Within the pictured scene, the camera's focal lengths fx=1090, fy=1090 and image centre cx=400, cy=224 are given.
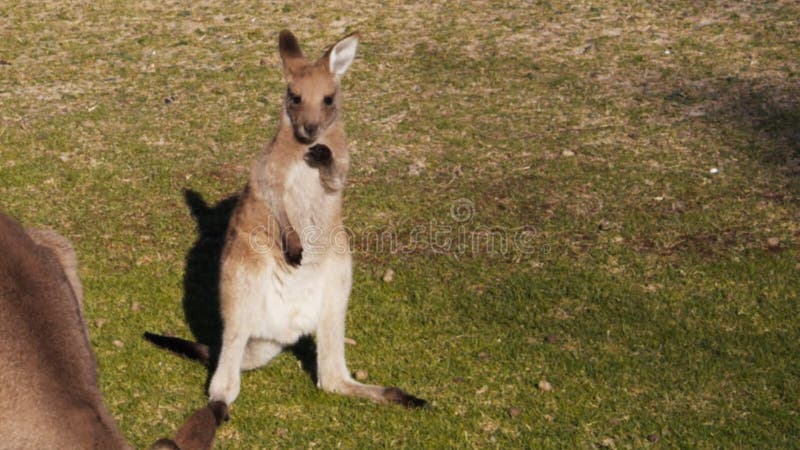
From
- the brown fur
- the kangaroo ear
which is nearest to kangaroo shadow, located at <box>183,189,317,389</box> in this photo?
the brown fur

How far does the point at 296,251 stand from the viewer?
4.77 m

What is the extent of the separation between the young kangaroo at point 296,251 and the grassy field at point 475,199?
8.6 inches

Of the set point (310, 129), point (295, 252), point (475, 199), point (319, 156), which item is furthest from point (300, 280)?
point (475, 199)

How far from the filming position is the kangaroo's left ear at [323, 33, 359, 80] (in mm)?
5082

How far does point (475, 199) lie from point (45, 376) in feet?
14.1

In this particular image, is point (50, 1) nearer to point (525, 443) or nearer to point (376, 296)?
point (376, 296)

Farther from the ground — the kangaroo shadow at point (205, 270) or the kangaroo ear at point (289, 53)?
the kangaroo ear at point (289, 53)

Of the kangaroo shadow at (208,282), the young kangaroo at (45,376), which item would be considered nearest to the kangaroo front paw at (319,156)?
the kangaroo shadow at (208,282)

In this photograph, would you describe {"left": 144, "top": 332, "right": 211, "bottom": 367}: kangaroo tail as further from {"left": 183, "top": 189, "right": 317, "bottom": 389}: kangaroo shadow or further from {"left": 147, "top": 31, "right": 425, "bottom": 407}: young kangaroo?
{"left": 147, "top": 31, "right": 425, "bottom": 407}: young kangaroo

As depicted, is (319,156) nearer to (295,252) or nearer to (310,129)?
(310,129)

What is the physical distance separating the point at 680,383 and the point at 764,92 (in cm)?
447

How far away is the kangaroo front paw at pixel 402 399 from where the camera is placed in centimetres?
491

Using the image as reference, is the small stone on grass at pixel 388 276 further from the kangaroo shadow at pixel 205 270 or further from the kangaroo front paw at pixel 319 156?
the kangaroo front paw at pixel 319 156

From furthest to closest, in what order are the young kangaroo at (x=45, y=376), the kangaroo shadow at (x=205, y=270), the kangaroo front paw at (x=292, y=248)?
the kangaroo shadow at (x=205, y=270) → the kangaroo front paw at (x=292, y=248) → the young kangaroo at (x=45, y=376)
